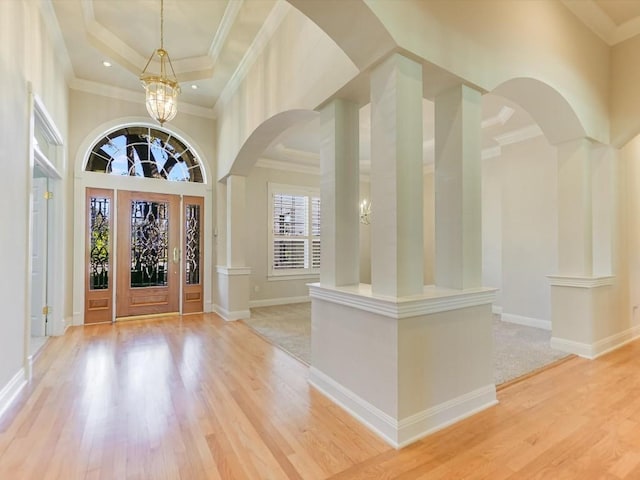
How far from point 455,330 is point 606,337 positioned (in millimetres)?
2756

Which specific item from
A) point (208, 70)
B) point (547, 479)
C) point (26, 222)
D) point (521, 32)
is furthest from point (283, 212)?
point (547, 479)

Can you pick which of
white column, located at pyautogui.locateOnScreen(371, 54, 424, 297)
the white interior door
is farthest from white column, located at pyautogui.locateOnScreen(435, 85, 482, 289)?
the white interior door

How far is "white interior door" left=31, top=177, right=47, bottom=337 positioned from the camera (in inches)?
168

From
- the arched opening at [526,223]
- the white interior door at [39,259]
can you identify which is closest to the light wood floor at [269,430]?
the white interior door at [39,259]

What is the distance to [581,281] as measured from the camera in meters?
3.51

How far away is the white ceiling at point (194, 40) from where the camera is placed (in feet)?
11.4

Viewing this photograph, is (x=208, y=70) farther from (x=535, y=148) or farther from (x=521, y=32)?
(x=535, y=148)

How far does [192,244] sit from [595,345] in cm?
592

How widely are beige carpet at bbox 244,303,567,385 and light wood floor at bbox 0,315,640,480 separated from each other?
0.21 metres

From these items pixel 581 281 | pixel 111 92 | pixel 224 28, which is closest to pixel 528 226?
pixel 581 281

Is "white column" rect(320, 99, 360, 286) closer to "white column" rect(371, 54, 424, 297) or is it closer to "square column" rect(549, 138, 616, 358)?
"white column" rect(371, 54, 424, 297)

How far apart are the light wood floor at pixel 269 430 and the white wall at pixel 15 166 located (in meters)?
0.54

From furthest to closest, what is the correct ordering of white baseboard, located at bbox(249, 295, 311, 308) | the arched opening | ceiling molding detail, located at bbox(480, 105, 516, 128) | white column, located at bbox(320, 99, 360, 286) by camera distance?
white baseboard, located at bbox(249, 295, 311, 308)
the arched opening
ceiling molding detail, located at bbox(480, 105, 516, 128)
white column, located at bbox(320, 99, 360, 286)

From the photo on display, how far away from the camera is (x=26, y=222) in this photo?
294 cm
